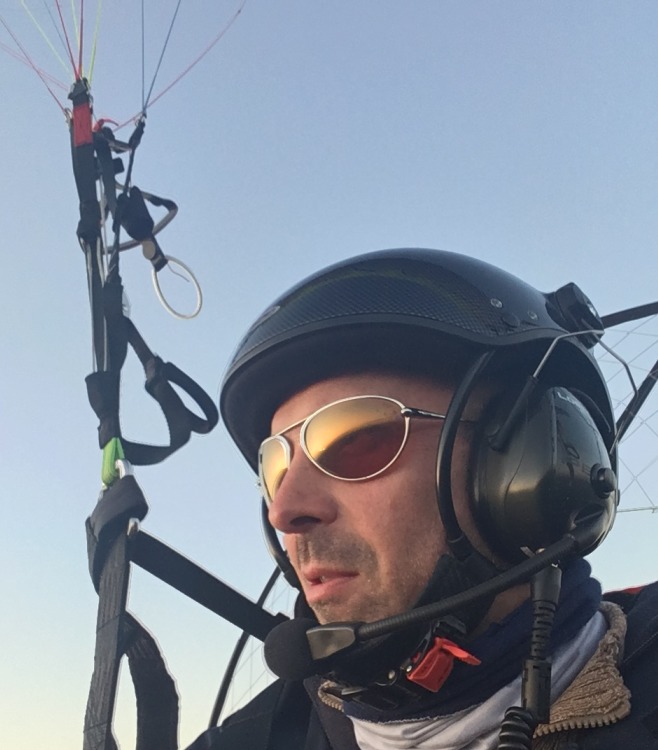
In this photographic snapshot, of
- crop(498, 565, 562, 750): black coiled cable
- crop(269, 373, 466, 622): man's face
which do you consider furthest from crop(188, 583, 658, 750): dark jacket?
crop(269, 373, 466, 622): man's face

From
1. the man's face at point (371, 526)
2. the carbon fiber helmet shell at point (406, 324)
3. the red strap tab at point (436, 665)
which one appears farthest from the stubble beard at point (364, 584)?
the carbon fiber helmet shell at point (406, 324)

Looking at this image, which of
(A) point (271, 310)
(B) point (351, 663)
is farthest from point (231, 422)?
(B) point (351, 663)

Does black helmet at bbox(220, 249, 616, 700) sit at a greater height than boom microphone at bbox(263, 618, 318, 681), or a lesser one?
greater

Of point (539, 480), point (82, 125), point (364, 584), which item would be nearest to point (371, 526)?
point (364, 584)

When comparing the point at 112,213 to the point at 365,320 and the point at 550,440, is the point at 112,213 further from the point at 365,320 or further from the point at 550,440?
the point at 550,440

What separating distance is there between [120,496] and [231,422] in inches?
24.0

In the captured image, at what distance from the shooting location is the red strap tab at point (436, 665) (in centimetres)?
141

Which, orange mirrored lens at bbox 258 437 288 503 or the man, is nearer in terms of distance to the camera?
the man

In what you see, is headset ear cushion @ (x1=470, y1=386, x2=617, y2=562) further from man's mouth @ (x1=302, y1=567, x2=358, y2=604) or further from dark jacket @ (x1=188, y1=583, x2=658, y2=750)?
man's mouth @ (x1=302, y1=567, x2=358, y2=604)

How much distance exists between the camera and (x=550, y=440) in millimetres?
1552

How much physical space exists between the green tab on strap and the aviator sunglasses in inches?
14.8

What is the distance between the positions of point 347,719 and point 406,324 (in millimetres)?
855

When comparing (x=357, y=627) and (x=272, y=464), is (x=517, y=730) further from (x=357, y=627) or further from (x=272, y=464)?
(x=272, y=464)

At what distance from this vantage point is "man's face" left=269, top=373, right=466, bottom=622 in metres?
1.54
